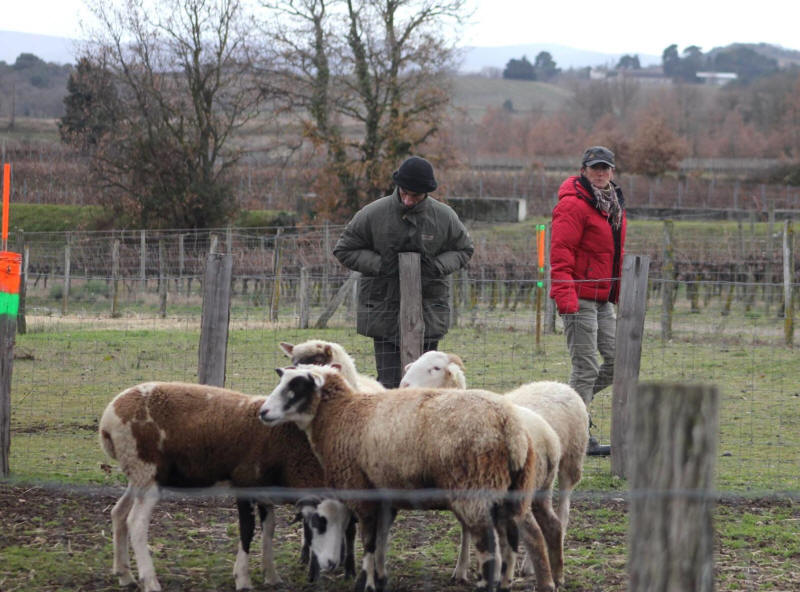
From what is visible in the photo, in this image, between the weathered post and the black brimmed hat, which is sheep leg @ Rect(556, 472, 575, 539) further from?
the weathered post

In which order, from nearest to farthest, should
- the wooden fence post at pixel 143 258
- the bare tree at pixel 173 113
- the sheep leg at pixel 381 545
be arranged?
the sheep leg at pixel 381 545 < the wooden fence post at pixel 143 258 < the bare tree at pixel 173 113

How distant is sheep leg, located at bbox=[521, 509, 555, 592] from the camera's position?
197 inches

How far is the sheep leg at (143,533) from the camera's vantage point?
17.2 ft

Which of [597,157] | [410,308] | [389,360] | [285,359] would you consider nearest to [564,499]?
[410,308]

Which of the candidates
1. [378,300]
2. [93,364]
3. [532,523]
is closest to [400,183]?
[378,300]

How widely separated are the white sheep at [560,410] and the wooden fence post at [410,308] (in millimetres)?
997

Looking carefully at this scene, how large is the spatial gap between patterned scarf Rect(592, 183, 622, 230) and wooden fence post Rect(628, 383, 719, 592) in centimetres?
516

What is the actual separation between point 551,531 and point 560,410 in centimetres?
87

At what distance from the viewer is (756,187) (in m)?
54.2

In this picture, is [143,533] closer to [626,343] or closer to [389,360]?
[389,360]

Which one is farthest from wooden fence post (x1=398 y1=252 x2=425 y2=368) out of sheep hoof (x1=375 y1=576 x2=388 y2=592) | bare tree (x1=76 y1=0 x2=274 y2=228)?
bare tree (x1=76 y1=0 x2=274 y2=228)

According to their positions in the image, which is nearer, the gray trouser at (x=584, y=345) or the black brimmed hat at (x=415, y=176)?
the black brimmed hat at (x=415, y=176)

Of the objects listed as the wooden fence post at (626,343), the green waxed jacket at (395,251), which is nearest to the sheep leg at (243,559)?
the green waxed jacket at (395,251)

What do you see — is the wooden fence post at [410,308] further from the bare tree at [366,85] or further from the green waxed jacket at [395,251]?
the bare tree at [366,85]
